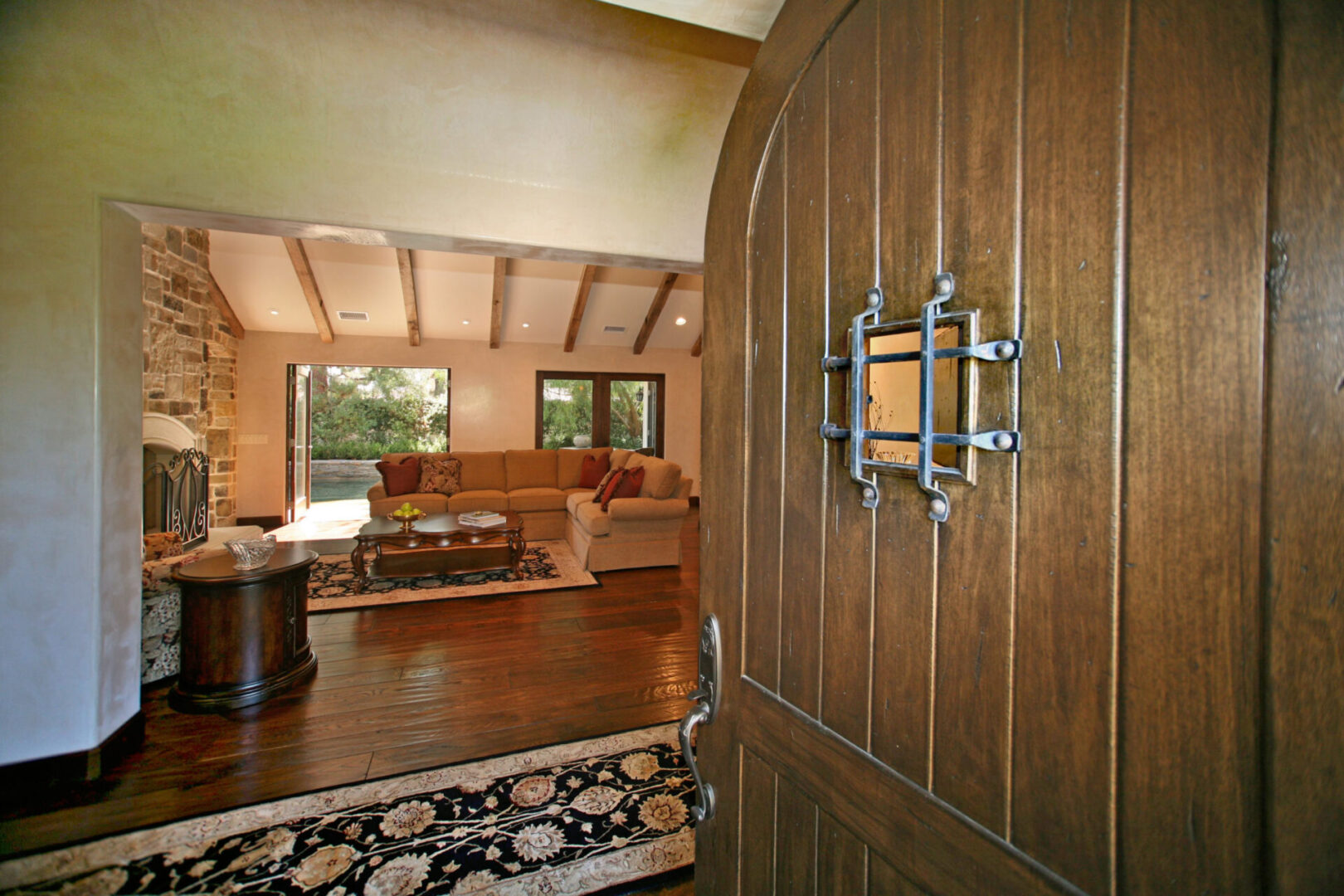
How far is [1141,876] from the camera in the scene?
46 centimetres

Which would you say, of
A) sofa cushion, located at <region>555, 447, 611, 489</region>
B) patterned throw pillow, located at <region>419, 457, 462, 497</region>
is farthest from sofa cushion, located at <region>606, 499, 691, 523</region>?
patterned throw pillow, located at <region>419, 457, 462, 497</region>

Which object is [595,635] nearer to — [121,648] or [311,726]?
[311,726]

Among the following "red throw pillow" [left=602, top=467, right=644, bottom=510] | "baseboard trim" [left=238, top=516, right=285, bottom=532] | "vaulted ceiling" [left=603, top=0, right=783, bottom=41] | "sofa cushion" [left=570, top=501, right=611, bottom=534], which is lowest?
"baseboard trim" [left=238, top=516, right=285, bottom=532]

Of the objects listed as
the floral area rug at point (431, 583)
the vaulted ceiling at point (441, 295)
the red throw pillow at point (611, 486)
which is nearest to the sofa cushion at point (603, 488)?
the red throw pillow at point (611, 486)

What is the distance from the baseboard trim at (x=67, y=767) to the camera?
2053mm

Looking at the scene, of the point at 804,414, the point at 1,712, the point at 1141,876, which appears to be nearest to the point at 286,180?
the point at 1,712

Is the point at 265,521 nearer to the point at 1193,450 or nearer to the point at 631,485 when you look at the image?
the point at 631,485

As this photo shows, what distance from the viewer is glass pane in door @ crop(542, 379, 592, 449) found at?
29.2ft

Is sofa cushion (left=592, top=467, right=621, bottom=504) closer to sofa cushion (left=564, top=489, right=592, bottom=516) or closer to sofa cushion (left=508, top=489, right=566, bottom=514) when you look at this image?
sofa cushion (left=564, top=489, right=592, bottom=516)

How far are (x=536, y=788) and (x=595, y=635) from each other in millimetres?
1476

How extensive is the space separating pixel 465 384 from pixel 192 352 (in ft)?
10.7

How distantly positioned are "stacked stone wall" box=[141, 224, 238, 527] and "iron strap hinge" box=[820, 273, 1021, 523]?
499cm

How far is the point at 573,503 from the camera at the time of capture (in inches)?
239

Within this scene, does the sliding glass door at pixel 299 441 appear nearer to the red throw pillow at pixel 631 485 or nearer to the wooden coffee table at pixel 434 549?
the wooden coffee table at pixel 434 549
